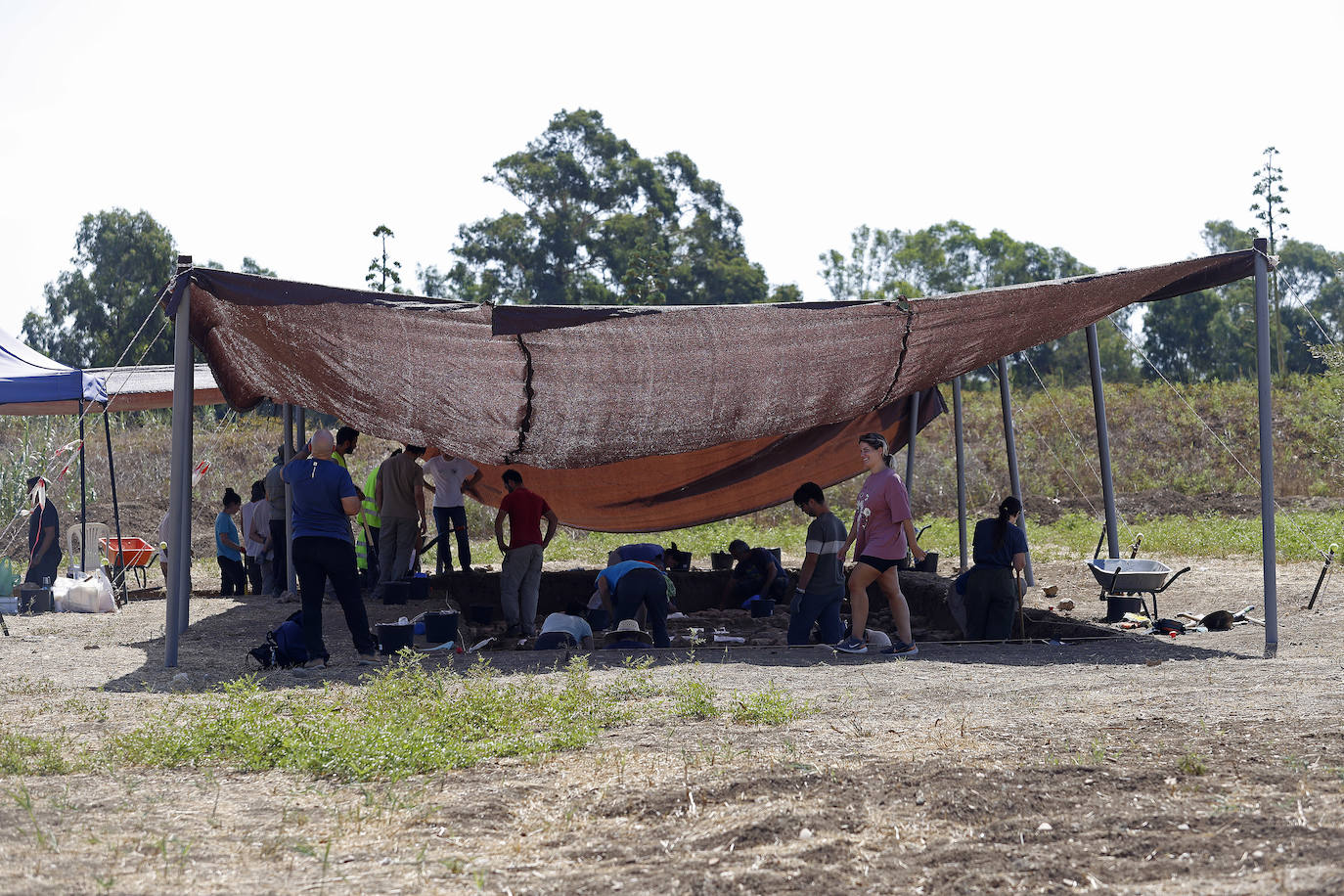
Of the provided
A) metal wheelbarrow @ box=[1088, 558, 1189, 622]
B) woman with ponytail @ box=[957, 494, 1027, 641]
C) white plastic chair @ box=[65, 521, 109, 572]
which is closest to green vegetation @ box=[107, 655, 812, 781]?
woman with ponytail @ box=[957, 494, 1027, 641]

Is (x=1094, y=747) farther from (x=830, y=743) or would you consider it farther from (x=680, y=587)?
(x=680, y=587)

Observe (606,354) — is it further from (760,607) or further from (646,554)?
(760,607)

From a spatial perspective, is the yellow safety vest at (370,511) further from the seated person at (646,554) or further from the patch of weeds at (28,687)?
the patch of weeds at (28,687)

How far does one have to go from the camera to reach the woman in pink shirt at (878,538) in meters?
7.47

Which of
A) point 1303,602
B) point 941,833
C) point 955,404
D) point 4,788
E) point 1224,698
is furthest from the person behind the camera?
point 955,404

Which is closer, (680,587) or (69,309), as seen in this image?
(680,587)

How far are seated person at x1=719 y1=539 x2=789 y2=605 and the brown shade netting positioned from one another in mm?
2758

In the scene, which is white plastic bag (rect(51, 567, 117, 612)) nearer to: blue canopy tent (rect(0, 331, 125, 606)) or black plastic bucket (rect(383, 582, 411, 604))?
blue canopy tent (rect(0, 331, 125, 606))

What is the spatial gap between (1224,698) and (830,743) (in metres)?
2.10

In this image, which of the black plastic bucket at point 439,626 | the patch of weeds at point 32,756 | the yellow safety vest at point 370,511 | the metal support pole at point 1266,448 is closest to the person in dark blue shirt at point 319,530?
the black plastic bucket at point 439,626

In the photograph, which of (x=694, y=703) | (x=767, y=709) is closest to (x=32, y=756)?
(x=694, y=703)

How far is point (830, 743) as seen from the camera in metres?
4.87

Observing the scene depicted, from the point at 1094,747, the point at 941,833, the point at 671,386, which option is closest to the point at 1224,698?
the point at 1094,747

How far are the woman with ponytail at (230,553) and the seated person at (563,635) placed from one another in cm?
530
